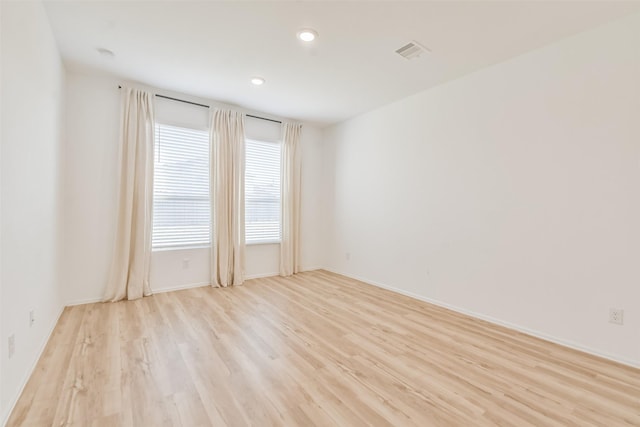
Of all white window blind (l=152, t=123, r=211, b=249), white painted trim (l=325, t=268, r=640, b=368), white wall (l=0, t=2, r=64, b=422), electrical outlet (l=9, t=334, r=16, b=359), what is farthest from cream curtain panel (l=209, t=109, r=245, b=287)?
electrical outlet (l=9, t=334, r=16, b=359)

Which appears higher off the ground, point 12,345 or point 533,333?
point 12,345

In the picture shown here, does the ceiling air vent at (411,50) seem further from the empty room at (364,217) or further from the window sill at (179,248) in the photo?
the window sill at (179,248)

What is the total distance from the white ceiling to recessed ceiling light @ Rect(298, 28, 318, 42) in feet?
0.21

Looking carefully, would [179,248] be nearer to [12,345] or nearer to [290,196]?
[290,196]

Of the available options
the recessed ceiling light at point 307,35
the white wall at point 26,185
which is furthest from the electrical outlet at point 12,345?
the recessed ceiling light at point 307,35

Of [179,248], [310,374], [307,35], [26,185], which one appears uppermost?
[307,35]

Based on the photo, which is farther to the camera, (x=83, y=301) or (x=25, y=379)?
(x=83, y=301)

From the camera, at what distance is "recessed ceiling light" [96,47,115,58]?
9.50 feet

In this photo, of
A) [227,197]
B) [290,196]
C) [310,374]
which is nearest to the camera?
[310,374]

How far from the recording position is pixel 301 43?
274 cm

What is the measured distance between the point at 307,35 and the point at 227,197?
2581 millimetres

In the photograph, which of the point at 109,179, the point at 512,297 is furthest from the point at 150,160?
the point at 512,297

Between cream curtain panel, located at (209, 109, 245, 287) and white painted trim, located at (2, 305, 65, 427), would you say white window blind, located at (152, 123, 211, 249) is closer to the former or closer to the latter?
cream curtain panel, located at (209, 109, 245, 287)

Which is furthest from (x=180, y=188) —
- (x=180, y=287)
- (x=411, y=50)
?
(x=411, y=50)
